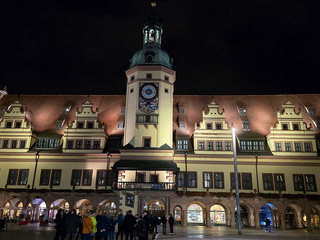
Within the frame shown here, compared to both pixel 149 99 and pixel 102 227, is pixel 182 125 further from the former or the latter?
pixel 102 227

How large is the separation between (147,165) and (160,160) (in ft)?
6.01

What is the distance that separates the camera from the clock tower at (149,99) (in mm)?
34094

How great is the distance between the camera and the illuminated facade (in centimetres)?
3197

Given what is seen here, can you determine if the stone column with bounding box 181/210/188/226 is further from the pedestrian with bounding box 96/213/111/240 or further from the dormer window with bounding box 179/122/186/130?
the pedestrian with bounding box 96/213/111/240

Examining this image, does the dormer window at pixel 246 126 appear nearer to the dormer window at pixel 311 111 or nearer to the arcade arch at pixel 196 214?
the dormer window at pixel 311 111

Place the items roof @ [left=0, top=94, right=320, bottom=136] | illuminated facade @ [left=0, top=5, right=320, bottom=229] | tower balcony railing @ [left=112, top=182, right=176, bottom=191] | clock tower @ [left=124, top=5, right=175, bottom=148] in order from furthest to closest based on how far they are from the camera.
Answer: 1. roof @ [left=0, top=94, right=320, bottom=136]
2. clock tower @ [left=124, top=5, right=175, bottom=148]
3. illuminated facade @ [left=0, top=5, right=320, bottom=229]
4. tower balcony railing @ [left=112, top=182, right=176, bottom=191]

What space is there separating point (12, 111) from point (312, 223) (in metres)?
38.5

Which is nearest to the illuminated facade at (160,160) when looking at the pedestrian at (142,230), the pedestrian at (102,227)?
the pedestrian at (142,230)

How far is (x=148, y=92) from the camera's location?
35.6 m

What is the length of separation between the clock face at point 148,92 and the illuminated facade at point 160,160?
121 millimetres

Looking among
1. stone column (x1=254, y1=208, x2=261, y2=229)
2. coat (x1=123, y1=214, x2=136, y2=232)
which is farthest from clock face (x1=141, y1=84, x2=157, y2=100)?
coat (x1=123, y1=214, x2=136, y2=232)

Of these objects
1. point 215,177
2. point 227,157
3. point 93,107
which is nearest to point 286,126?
point 227,157

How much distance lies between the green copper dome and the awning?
1237 cm

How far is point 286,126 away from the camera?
35938 millimetres
